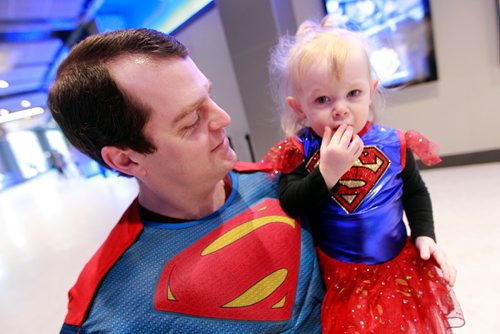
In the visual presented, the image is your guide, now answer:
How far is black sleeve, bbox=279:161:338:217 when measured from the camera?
29.0 inches

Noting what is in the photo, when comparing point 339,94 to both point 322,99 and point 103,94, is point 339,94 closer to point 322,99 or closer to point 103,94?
point 322,99

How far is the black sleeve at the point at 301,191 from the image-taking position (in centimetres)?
74

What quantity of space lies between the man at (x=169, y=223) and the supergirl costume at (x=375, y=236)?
82mm

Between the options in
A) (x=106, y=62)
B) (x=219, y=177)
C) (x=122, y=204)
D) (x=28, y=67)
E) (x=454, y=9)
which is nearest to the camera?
(x=106, y=62)

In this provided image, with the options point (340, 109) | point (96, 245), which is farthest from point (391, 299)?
point (96, 245)

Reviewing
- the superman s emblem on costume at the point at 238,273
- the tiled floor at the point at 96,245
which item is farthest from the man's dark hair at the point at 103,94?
the tiled floor at the point at 96,245

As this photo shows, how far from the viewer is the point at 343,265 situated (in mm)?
805

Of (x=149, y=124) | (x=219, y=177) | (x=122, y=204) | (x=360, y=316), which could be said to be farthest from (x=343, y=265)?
(x=122, y=204)

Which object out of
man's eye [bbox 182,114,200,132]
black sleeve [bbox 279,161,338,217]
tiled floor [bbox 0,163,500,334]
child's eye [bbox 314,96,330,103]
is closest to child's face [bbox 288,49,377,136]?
child's eye [bbox 314,96,330,103]

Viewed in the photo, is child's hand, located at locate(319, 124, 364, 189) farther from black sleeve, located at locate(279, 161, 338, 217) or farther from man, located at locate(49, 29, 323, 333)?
man, located at locate(49, 29, 323, 333)

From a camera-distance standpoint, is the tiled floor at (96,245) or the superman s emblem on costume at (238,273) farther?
the tiled floor at (96,245)

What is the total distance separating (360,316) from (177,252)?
0.45 metres

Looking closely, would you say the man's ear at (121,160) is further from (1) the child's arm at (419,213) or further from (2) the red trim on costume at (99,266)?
(1) the child's arm at (419,213)

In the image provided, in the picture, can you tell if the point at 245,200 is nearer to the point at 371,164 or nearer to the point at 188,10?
the point at 371,164
